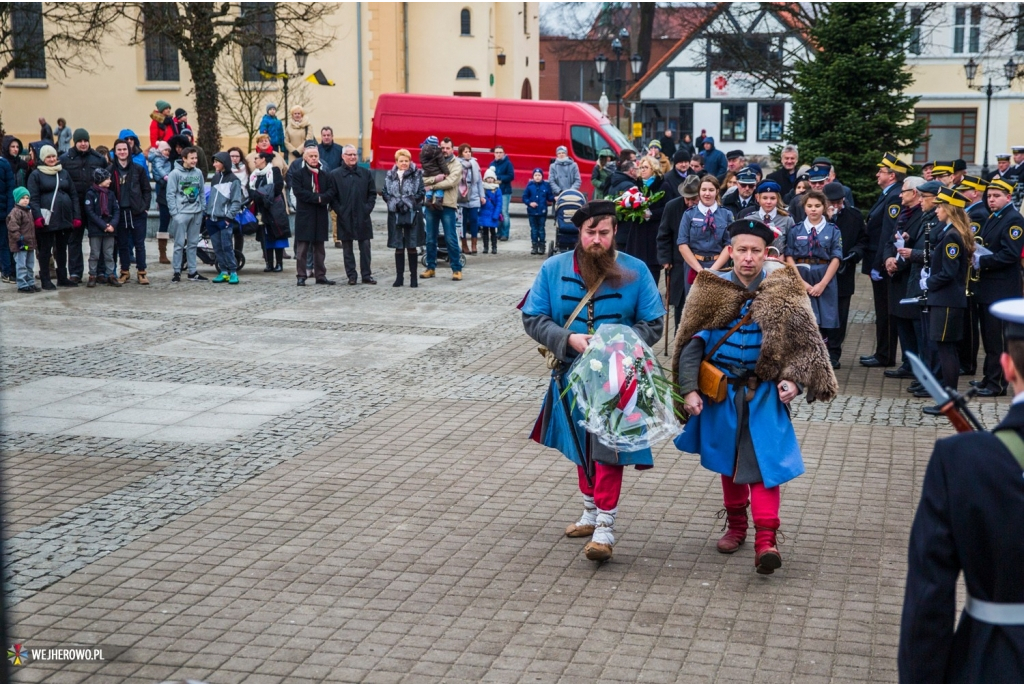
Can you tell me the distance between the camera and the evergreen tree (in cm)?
1727

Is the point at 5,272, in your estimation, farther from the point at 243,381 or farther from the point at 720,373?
the point at 720,373

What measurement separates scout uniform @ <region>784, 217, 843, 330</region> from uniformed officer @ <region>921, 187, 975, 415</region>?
49.9 inches

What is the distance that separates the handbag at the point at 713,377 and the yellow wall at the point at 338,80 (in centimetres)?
3551

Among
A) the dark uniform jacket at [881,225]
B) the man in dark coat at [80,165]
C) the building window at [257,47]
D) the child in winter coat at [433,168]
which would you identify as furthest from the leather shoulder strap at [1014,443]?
the building window at [257,47]

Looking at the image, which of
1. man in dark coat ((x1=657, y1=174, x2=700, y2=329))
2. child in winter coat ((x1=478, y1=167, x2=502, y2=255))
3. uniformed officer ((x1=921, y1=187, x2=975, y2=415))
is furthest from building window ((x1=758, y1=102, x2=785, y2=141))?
uniformed officer ((x1=921, y1=187, x2=975, y2=415))

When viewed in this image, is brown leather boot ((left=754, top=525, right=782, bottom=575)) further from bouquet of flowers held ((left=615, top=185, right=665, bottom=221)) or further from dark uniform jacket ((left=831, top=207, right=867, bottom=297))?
bouquet of flowers held ((left=615, top=185, right=665, bottom=221))

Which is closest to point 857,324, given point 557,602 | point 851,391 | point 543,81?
point 851,391

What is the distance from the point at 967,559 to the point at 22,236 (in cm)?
1538

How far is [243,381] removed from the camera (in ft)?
37.7

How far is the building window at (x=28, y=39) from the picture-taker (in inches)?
1212

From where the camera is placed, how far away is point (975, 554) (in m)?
3.08

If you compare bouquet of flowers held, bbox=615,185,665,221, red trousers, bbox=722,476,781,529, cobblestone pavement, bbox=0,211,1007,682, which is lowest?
cobblestone pavement, bbox=0,211,1007,682

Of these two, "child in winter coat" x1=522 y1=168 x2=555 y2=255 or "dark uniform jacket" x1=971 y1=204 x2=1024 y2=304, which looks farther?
"child in winter coat" x1=522 y1=168 x2=555 y2=255

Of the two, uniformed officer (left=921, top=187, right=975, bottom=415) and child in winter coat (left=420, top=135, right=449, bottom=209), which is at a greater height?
child in winter coat (left=420, top=135, right=449, bottom=209)
